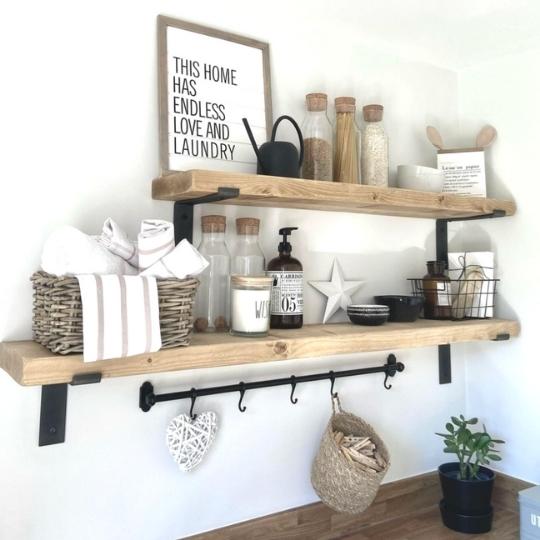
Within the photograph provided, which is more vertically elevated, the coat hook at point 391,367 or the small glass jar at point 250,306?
the small glass jar at point 250,306

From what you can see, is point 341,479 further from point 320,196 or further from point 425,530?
point 320,196

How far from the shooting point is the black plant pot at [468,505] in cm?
137

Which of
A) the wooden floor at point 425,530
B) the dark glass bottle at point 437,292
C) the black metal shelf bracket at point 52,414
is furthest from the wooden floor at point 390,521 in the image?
the dark glass bottle at point 437,292

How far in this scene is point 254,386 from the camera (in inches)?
47.5

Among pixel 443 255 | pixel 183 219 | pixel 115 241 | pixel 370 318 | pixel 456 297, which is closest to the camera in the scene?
pixel 115 241

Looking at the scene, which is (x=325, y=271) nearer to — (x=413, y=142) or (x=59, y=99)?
(x=413, y=142)

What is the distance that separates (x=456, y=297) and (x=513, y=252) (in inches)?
9.2

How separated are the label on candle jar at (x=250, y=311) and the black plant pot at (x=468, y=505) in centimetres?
77

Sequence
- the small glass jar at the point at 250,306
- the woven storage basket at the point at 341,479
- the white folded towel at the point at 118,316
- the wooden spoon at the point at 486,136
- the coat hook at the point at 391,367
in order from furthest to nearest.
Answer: the wooden spoon at the point at 486,136 → the coat hook at the point at 391,367 → the woven storage basket at the point at 341,479 → the small glass jar at the point at 250,306 → the white folded towel at the point at 118,316

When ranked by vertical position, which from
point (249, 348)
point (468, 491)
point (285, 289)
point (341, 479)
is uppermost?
point (285, 289)

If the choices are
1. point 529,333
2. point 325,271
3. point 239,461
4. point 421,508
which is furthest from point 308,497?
point 529,333

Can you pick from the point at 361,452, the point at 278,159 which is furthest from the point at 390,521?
the point at 278,159

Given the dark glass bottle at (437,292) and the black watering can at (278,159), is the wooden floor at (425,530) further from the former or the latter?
the black watering can at (278,159)

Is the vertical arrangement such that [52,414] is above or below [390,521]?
above
